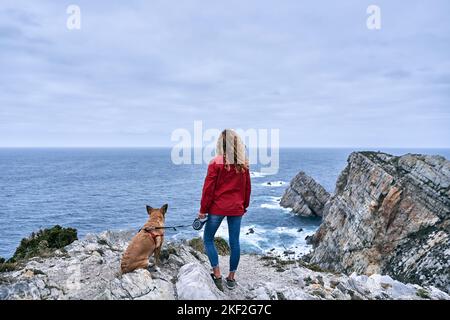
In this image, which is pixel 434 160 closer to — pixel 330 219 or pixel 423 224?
pixel 423 224

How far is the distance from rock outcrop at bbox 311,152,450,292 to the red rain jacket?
21.6m

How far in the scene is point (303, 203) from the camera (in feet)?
214

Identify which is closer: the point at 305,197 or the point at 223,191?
the point at 223,191

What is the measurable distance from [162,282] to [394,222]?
1128 inches

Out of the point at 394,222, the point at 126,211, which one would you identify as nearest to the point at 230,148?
the point at 394,222

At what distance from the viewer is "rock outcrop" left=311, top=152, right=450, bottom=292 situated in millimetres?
26328

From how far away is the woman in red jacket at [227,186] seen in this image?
747cm

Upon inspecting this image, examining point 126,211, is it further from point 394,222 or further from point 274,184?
point 274,184

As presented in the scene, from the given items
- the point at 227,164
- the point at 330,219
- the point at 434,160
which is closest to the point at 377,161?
the point at 434,160

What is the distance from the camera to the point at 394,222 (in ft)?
102

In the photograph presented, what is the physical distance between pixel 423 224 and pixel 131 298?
2893 centimetres

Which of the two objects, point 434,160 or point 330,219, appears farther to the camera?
point 330,219

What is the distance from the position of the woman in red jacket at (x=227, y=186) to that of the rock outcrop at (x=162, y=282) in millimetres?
1493

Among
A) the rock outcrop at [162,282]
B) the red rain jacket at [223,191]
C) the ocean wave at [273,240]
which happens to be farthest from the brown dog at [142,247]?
the ocean wave at [273,240]
